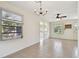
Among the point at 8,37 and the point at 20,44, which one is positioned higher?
the point at 8,37

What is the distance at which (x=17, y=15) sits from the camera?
625cm

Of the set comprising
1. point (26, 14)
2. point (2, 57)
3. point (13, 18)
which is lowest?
point (2, 57)

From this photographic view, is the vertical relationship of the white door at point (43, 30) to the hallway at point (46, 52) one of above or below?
above

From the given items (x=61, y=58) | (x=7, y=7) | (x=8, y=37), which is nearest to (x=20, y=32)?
(x=8, y=37)

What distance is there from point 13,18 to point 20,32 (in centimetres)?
108

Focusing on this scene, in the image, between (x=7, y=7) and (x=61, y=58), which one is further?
(x=7, y=7)

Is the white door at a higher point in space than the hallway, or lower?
higher

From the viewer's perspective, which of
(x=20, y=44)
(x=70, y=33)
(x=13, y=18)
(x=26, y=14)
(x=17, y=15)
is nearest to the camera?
(x=13, y=18)

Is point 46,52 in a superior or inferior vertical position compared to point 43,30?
inferior

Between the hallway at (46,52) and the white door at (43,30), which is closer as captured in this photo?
the hallway at (46,52)

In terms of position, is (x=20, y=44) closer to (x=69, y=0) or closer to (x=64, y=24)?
(x=69, y=0)

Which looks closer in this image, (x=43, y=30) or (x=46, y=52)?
(x=46, y=52)

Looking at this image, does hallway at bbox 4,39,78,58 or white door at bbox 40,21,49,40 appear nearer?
hallway at bbox 4,39,78,58

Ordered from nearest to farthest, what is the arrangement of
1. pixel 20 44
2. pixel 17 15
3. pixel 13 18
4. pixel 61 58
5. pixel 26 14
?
1. pixel 61 58
2. pixel 13 18
3. pixel 17 15
4. pixel 20 44
5. pixel 26 14
